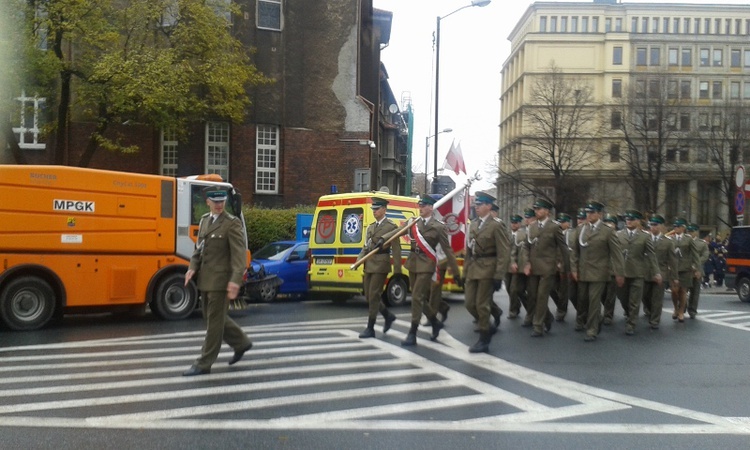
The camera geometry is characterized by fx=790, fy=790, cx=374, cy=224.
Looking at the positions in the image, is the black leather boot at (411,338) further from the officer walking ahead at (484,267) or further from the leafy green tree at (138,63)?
the leafy green tree at (138,63)

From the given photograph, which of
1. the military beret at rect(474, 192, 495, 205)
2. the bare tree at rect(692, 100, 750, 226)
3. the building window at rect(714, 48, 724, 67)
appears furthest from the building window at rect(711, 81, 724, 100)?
the military beret at rect(474, 192, 495, 205)

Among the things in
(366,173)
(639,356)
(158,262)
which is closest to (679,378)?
(639,356)

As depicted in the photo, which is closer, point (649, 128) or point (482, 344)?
point (482, 344)

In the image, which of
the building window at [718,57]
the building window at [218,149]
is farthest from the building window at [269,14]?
the building window at [718,57]

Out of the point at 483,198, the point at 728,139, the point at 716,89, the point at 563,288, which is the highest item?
the point at 716,89

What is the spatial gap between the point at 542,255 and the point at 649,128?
139 feet

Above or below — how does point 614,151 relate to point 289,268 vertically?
above

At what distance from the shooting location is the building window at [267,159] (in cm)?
3022

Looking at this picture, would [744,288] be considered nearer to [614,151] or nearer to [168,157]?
[168,157]

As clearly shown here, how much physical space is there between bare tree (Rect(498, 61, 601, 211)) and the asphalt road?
146 feet

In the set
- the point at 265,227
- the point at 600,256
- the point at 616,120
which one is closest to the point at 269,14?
the point at 265,227

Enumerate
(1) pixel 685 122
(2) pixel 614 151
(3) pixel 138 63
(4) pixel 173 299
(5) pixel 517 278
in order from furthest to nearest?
(2) pixel 614 151, (1) pixel 685 122, (3) pixel 138 63, (5) pixel 517 278, (4) pixel 173 299

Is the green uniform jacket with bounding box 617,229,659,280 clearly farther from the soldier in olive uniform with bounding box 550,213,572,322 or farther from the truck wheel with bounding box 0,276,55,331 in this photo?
the truck wheel with bounding box 0,276,55,331

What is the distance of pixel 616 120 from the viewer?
56.6 metres
